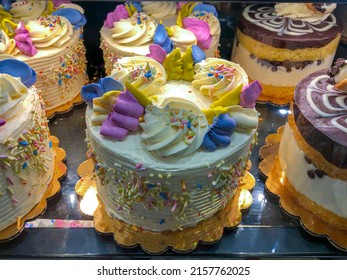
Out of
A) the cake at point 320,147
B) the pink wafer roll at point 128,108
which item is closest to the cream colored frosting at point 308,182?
the cake at point 320,147

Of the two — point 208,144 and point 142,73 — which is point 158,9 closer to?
point 142,73

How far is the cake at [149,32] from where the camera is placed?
8.36ft

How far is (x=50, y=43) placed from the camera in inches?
98.6

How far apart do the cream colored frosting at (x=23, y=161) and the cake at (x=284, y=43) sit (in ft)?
5.01

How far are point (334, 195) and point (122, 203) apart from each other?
→ 1.00 m

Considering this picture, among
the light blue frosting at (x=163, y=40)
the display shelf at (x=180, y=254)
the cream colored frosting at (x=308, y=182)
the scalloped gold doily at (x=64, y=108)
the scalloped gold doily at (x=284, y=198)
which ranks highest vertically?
the light blue frosting at (x=163, y=40)

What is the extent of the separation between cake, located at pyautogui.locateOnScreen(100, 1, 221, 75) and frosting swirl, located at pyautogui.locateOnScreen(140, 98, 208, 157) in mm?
751

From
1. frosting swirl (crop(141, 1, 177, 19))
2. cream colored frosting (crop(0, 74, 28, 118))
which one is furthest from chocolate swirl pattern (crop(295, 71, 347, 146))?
cream colored frosting (crop(0, 74, 28, 118))

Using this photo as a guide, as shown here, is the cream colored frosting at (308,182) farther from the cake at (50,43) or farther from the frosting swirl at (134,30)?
the cake at (50,43)

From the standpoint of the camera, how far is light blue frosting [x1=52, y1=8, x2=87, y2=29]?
8.79 feet

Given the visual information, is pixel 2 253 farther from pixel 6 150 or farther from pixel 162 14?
pixel 162 14

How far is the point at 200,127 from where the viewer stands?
1.80 meters

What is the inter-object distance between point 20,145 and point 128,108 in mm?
521
